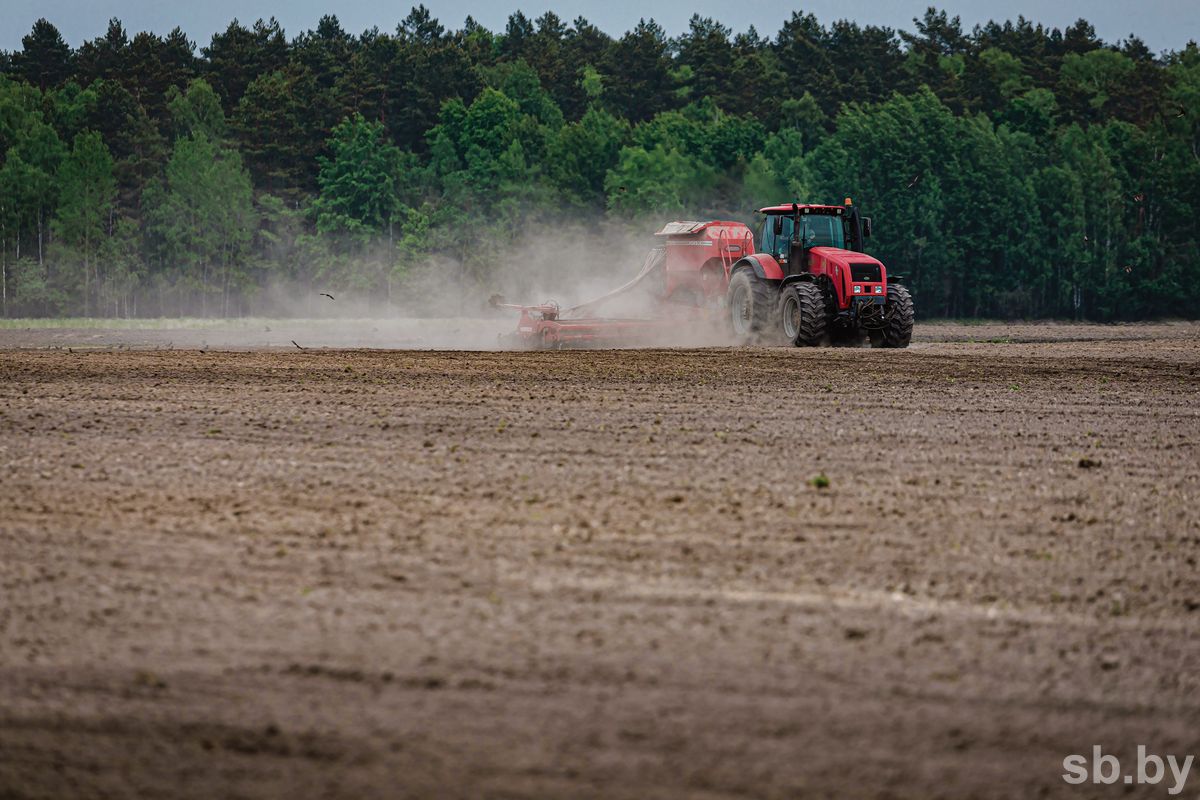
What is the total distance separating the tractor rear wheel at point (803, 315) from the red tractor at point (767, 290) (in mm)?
18

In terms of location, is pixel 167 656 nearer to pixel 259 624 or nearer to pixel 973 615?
pixel 259 624

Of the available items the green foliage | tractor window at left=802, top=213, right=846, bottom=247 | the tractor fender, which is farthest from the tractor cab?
the green foliage

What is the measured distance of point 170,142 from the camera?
275ft

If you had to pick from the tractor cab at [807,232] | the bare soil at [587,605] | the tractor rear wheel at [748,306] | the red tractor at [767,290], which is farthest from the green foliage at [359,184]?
the bare soil at [587,605]

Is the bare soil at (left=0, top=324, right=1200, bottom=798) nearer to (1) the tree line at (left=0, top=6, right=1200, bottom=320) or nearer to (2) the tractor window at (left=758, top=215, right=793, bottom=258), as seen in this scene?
(2) the tractor window at (left=758, top=215, right=793, bottom=258)

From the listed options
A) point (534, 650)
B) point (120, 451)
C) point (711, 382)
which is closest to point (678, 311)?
A: point (711, 382)

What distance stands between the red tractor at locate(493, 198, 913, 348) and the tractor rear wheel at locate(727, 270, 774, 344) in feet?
0.06

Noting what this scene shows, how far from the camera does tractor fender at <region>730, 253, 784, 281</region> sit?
24.8 meters

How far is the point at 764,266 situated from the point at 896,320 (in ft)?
8.48

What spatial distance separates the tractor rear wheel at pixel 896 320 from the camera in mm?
24359

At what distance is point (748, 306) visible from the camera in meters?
25.2

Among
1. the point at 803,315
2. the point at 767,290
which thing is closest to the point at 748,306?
the point at 767,290

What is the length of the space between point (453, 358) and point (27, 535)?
13585mm

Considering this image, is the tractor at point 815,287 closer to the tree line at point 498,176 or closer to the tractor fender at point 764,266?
the tractor fender at point 764,266
